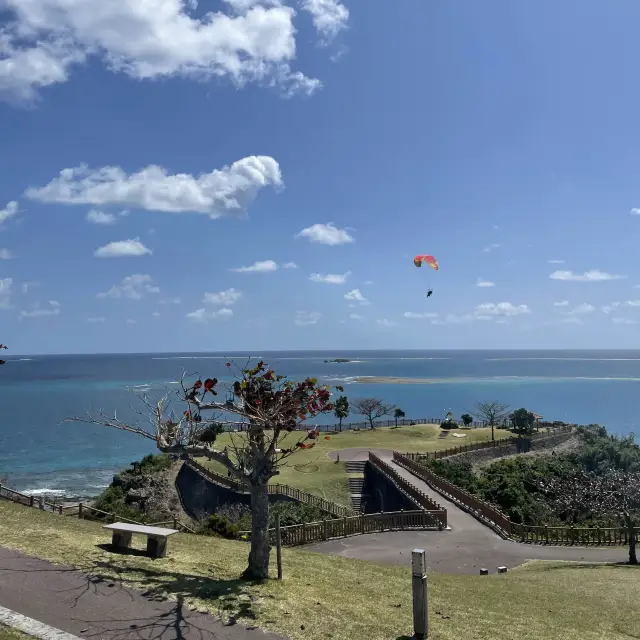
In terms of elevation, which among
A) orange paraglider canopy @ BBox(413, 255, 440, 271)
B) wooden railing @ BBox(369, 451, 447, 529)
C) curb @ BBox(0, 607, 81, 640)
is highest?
orange paraglider canopy @ BBox(413, 255, 440, 271)

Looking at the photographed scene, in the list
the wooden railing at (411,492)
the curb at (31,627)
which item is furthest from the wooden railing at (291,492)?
the curb at (31,627)

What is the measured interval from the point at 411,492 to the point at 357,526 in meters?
9.44

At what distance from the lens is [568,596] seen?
41.4ft

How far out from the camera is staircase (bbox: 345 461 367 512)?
37812mm

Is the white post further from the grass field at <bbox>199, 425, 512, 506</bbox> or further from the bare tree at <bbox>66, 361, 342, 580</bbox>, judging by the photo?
the grass field at <bbox>199, 425, 512, 506</bbox>

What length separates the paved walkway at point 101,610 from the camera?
26.9ft

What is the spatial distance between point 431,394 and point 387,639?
145m

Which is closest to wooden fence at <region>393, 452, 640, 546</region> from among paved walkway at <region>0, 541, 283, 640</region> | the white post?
the white post

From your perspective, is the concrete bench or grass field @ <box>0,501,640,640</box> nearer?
grass field @ <box>0,501,640,640</box>

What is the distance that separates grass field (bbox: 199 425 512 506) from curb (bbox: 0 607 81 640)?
69.5 feet

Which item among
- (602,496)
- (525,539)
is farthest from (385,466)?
(602,496)

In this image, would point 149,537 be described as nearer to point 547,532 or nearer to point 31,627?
point 31,627

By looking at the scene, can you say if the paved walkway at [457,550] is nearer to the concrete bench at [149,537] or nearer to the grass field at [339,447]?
the concrete bench at [149,537]

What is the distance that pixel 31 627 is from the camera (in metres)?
7.99
